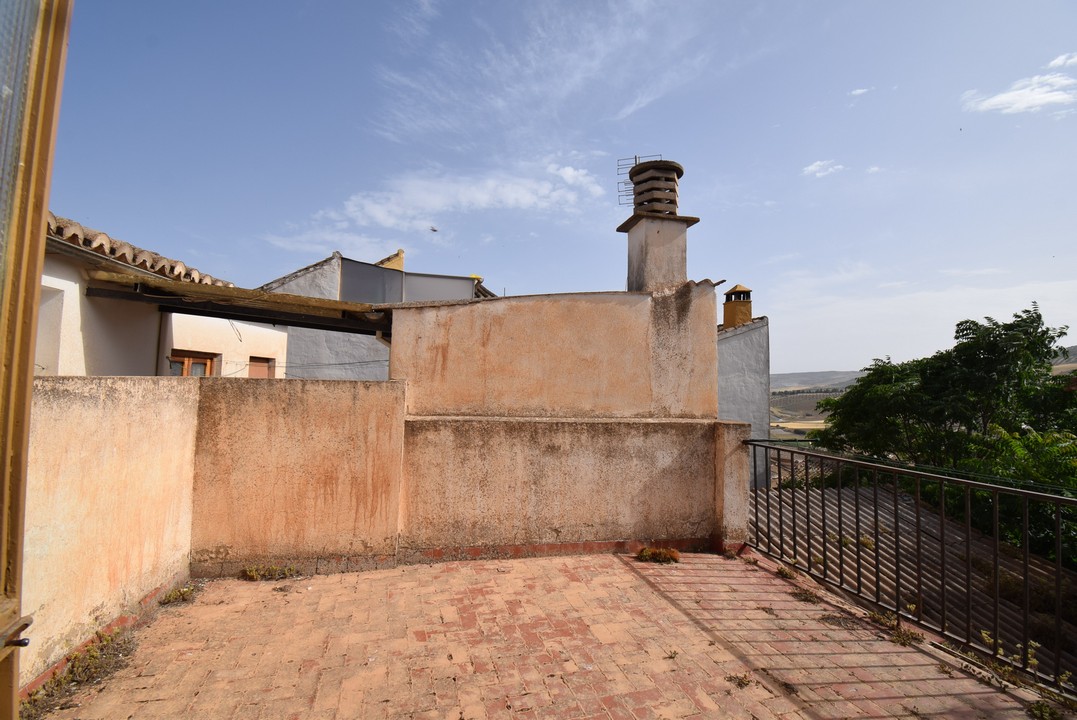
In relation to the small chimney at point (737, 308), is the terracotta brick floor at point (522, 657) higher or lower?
lower

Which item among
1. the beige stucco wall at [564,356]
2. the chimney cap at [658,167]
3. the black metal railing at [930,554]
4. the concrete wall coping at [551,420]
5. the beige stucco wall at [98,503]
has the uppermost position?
the chimney cap at [658,167]

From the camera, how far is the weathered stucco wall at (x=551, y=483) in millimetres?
5336

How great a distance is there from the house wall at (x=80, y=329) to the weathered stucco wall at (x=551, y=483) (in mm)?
3282

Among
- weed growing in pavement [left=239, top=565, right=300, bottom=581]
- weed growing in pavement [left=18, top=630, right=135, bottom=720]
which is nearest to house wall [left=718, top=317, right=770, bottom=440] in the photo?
weed growing in pavement [left=239, top=565, right=300, bottom=581]

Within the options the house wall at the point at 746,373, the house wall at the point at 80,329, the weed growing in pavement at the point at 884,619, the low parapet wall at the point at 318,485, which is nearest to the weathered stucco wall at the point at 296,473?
the low parapet wall at the point at 318,485

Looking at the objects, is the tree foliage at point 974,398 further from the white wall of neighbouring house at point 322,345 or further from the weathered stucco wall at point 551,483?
the white wall of neighbouring house at point 322,345

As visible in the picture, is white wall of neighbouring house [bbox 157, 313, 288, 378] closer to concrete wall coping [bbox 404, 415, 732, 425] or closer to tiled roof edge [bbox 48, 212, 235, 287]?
tiled roof edge [bbox 48, 212, 235, 287]

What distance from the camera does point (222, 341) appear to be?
28.6ft

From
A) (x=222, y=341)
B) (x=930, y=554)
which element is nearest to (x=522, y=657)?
(x=222, y=341)

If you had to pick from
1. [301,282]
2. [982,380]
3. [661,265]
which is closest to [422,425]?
[661,265]

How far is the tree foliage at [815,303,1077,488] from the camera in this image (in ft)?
46.7

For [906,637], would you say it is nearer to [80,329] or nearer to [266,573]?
[266,573]

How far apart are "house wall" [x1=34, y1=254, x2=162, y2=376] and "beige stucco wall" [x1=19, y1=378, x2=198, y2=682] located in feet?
4.44

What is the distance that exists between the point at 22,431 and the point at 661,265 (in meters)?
5.93
